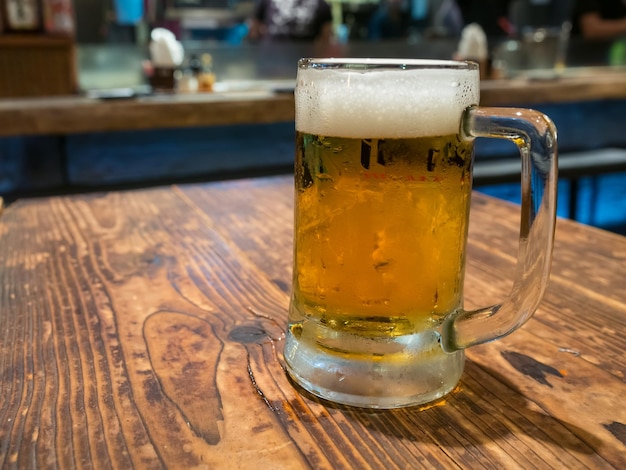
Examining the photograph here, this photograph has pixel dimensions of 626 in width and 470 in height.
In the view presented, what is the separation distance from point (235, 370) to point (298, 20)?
13.6 feet

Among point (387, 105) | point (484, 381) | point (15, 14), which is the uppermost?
point (15, 14)

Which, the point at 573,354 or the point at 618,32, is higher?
the point at 618,32

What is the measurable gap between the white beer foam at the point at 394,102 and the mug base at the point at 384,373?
0.18 meters

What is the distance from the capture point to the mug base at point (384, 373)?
551 millimetres

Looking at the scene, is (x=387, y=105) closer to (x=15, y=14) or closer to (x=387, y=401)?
(x=387, y=401)

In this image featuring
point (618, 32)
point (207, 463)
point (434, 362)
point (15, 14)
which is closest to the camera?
point (207, 463)

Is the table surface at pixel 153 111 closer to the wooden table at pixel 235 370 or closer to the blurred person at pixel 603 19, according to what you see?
the wooden table at pixel 235 370

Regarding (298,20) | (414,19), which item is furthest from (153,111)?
(414,19)

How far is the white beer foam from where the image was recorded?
0.53 m

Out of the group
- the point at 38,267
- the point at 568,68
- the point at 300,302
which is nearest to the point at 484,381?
the point at 300,302

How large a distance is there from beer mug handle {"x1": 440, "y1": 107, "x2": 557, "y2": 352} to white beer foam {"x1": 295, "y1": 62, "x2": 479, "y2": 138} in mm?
23

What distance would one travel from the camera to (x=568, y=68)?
5.35 metres

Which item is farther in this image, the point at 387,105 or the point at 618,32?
the point at 618,32

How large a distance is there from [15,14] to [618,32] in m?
4.61
